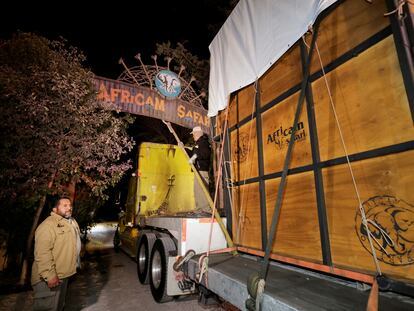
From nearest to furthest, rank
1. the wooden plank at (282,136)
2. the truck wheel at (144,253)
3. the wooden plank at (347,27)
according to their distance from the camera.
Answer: the wooden plank at (347,27), the wooden plank at (282,136), the truck wheel at (144,253)

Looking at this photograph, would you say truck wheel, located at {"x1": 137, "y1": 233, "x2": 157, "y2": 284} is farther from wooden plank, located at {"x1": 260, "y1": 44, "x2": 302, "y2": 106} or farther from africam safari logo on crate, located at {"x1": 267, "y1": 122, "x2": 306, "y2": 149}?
wooden plank, located at {"x1": 260, "y1": 44, "x2": 302, "y2": 106}

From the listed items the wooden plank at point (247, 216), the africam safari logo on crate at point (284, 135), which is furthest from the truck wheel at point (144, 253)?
the africam safari logo on crate at point (284, 135)

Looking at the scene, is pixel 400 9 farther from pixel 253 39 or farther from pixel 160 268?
pixel 160 268

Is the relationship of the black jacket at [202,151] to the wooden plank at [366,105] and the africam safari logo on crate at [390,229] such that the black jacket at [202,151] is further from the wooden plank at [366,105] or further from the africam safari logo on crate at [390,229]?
the africam safari logo on crate at [390,229]

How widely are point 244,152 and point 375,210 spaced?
2114 mm

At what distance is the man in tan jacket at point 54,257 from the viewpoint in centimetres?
319

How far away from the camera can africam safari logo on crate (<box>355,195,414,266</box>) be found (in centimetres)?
170

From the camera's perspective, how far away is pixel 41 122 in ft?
17.3

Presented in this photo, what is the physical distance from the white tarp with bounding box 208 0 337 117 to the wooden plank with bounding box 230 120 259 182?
0.62 meters

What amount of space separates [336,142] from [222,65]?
2.56 meters

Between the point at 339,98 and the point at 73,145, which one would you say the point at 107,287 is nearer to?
the point at 73,145

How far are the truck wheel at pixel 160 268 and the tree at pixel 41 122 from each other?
2998 millimetres

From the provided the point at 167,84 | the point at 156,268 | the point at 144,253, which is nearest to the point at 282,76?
the point at 156,268

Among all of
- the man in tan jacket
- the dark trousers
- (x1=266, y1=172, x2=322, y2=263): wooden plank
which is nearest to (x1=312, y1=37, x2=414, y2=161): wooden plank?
(x1=266, y1=172, x2=322, y2=263): wooden plank
